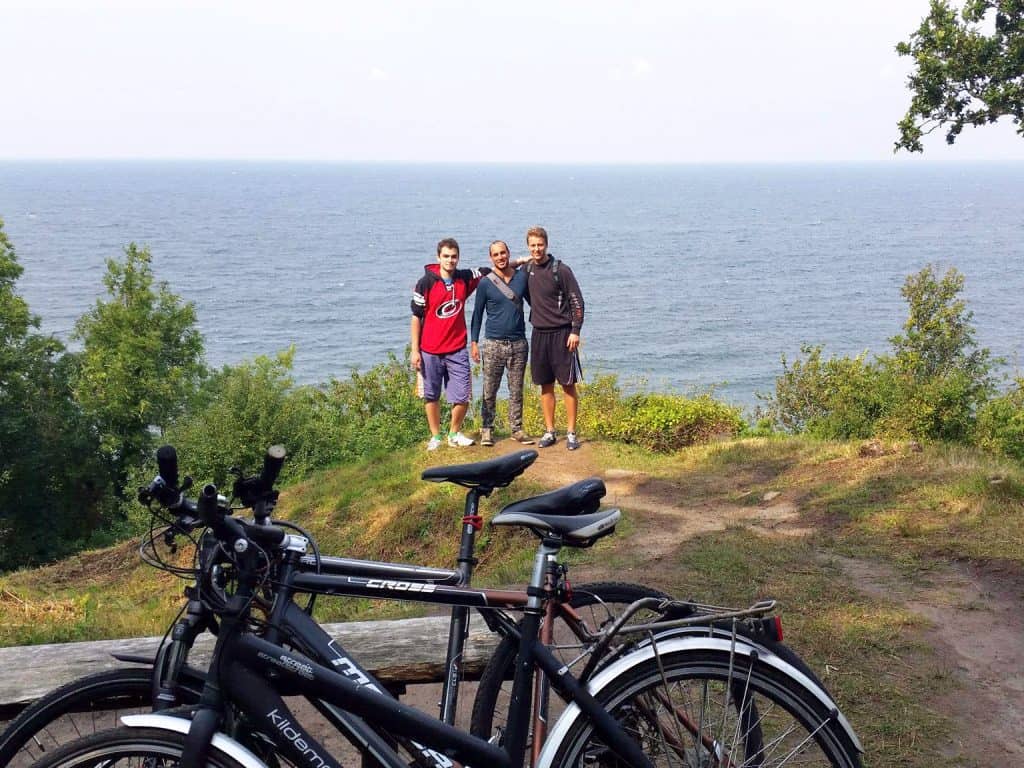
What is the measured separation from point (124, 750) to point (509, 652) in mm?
1213

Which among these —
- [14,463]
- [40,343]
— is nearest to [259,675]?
[14,463]

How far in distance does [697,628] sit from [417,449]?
10337mm

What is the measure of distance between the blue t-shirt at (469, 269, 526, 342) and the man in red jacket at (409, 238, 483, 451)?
17 cm

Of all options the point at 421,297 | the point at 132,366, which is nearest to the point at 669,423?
the point at 421,297

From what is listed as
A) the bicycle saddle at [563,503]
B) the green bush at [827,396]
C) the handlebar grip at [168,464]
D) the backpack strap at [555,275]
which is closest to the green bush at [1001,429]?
the green bush at [827,396]

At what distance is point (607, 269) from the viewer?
88.9 meters

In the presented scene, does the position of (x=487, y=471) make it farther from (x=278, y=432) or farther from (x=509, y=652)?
(x=278, y=432)

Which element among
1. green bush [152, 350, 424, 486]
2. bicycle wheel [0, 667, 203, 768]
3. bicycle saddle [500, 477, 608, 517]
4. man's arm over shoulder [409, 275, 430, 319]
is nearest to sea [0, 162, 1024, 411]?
A: green bush [152, 350, 424, 486]

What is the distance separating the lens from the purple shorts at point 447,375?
37.0 ft

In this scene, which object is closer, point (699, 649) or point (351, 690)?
point (351, 690)

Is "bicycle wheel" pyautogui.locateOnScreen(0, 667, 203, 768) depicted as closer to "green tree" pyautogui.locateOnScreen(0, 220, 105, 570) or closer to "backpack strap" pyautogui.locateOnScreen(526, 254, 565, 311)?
"backpack strap" pyautogui.locateOnScreen(526, 254, 565, 311)

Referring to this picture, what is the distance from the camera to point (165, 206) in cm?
16162

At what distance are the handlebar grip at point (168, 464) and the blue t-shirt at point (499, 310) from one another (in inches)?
329

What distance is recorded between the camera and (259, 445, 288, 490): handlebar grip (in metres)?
2.62
